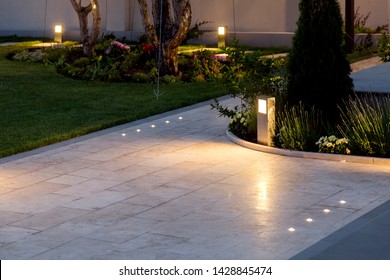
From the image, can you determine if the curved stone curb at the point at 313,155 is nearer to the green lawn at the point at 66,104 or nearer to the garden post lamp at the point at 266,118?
the garden post lamp at the point at 266,118

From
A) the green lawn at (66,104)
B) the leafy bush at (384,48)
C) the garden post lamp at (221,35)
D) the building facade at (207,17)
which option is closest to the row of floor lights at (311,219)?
the green lawn at (66,104)

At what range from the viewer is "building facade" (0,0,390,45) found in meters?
25.1

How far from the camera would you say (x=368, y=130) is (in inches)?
449

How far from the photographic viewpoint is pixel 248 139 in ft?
42.1

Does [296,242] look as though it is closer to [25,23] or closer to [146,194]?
[146,194]

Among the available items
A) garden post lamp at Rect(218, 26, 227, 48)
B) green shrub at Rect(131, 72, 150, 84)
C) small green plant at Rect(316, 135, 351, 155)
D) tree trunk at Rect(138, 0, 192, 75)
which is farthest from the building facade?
small green plant at Rect(316, 135, 351, 155)

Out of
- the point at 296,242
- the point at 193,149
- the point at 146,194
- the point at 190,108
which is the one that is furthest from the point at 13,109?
the point at 296,242

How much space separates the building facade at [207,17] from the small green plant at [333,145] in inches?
511

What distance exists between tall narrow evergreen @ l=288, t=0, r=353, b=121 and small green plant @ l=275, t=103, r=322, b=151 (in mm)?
196

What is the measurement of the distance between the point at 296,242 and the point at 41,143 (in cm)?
572

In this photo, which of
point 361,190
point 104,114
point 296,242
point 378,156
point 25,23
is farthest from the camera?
point 25,23

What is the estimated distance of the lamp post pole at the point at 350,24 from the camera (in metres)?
22.0

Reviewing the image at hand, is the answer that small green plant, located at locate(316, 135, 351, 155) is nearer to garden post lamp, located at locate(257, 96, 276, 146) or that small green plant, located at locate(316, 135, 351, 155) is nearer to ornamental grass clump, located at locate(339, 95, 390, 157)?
Result: ornamental grass clump, located at locate(339, 95, 390, 157)

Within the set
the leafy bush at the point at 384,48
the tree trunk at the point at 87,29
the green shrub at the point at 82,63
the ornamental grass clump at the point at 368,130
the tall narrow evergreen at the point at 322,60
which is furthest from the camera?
the tree trunk at the point at 87,29
